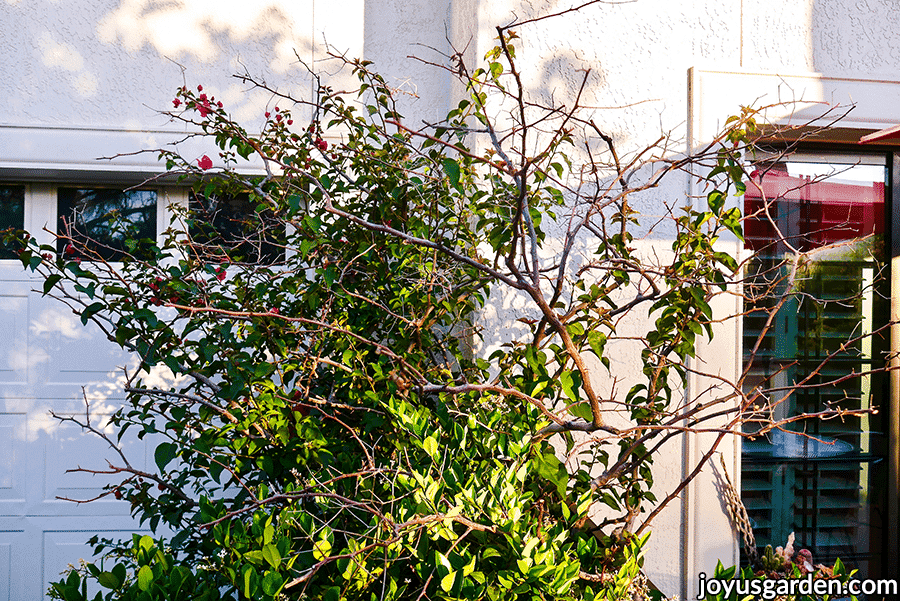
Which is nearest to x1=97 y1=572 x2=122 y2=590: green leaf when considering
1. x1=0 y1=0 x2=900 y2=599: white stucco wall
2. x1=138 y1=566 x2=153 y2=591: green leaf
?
x1=138 y1=566 x2=153 y2=591: green leaf

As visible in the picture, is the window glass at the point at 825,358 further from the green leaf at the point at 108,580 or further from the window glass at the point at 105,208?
the window glass at the point at 105,208

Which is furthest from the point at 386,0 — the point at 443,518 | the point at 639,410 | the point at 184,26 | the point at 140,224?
the point at 443,518

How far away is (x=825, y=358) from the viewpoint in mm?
3270

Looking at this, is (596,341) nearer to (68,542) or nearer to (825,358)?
(825,358)

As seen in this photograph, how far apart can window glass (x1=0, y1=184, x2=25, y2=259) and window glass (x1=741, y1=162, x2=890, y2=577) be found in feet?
13.6

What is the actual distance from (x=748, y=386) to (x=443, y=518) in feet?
7.63

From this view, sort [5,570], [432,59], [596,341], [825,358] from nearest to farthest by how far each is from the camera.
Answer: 1. [596,341]
2. [825,358]
3. [5,570]
4. [432,59]

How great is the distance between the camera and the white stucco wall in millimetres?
3012

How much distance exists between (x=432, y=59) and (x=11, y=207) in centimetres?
267

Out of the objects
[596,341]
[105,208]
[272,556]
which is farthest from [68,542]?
[596,341]

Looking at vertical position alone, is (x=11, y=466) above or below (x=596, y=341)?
below

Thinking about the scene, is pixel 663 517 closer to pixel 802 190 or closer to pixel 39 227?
pixel 802 190

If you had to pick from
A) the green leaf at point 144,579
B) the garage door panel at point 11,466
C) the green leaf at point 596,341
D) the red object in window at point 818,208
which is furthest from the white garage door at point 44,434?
the red object in window at point 818,208

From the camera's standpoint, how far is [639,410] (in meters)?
2.20
